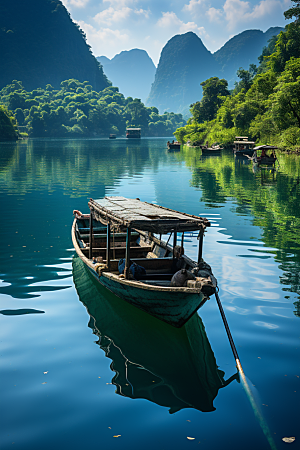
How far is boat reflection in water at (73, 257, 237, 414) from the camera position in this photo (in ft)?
21.5

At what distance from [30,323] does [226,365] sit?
446 cm

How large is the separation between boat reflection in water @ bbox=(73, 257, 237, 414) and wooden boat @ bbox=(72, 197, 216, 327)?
1.79 ft

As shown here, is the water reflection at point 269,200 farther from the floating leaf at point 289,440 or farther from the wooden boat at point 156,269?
the floating leaf at point 289,440

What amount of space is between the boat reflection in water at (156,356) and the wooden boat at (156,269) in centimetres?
54

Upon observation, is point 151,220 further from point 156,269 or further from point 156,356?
point 156,356

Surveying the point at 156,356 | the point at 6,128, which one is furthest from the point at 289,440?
the point at 6,128

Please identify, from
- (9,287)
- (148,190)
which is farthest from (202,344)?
(148,190)

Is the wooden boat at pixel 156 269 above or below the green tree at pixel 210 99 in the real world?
below

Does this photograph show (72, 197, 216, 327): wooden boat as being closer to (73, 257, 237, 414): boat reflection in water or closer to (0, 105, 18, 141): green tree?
(73, 257, 237, 414): boat reflection in water

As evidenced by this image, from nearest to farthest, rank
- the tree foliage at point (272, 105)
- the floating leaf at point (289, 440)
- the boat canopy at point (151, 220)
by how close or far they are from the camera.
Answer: the floating leaf at point (289, 440) < the boat canopy at point (151, 220) < the tree foliage at point (272, 105)

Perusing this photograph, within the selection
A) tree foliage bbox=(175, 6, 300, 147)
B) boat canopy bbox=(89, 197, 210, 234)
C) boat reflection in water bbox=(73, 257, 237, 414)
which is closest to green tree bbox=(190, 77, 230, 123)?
tree foliage bbox=(175, 6, 300, 147)

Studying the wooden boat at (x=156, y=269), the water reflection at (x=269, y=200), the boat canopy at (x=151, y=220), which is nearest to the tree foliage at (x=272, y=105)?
the water reflection at (x=269, y=200)

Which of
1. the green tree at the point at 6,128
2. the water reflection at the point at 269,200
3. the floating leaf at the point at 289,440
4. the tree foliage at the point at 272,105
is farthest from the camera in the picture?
the green tree at the point at 6,128

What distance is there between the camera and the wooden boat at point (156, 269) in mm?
7680
